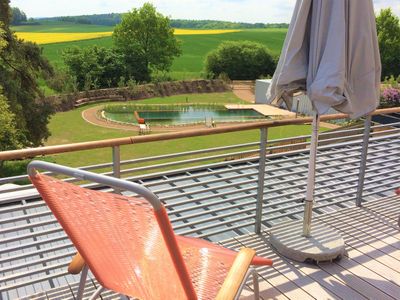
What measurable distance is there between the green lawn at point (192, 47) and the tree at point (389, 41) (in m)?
10.8

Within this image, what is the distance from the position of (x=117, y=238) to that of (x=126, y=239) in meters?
0.03

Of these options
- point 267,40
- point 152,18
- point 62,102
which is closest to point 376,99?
point 62,102

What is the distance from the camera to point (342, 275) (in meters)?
2.75

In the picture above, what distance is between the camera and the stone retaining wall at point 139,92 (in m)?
33.3

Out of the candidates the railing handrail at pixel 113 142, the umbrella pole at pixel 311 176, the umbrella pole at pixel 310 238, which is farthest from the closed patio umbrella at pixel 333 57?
the railing handrail at pixel 113 142

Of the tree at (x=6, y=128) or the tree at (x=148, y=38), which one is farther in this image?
the tree at (x=148, y=38)

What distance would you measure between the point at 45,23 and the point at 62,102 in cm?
5953

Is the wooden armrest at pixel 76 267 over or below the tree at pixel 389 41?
below

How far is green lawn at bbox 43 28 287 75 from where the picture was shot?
47269 millimetres

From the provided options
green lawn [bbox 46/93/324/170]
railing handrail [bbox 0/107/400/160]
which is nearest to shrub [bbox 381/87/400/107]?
green lawn [bbox 46/93/324/170]

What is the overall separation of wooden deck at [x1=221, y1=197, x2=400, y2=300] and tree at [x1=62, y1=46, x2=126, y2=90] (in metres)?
35.1

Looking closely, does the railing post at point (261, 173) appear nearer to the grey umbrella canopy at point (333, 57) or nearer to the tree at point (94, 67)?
the grey umbrella canopy at point (333, 57)

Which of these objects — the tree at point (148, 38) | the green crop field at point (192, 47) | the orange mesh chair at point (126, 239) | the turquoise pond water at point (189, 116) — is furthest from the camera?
the green crop field at point (192, 47)

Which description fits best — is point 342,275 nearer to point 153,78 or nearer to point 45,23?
point 153,78
